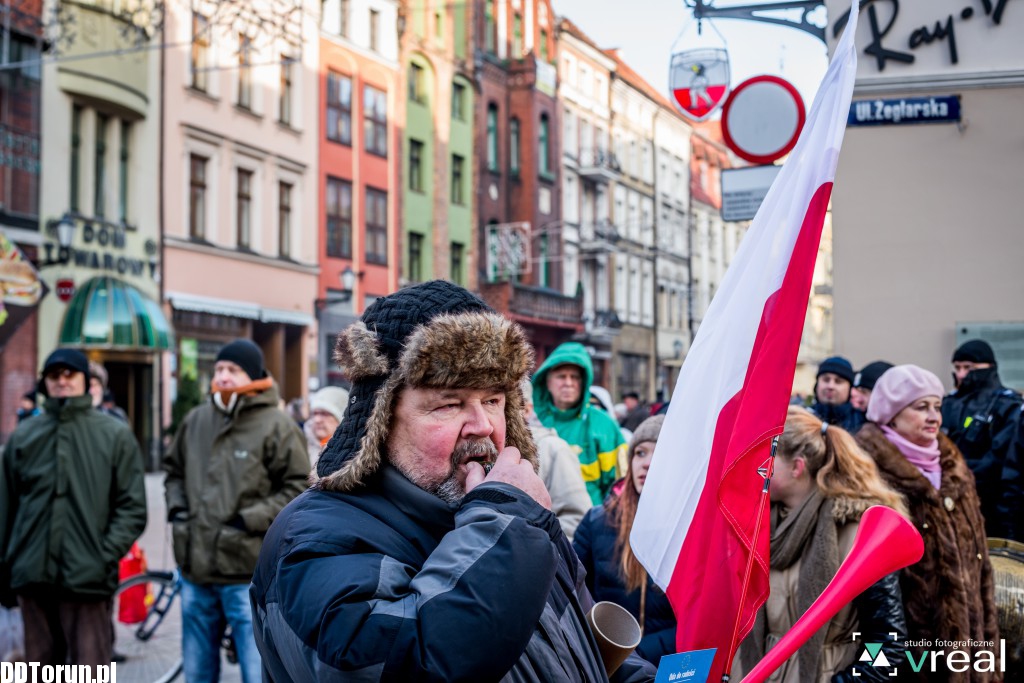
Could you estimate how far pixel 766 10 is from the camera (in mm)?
8344

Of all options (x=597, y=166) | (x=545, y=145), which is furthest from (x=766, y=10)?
(x=597, y=166)

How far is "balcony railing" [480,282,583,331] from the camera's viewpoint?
40.7 m

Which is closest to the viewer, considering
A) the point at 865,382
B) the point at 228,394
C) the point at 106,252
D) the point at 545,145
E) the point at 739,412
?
the point at 739,412

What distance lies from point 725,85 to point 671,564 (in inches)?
279

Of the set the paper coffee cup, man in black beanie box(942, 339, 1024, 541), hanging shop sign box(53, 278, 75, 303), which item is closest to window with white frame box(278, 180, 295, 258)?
hanging shop sign box(53, 278, 75, 303)

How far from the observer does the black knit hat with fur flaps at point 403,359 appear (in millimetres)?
2275

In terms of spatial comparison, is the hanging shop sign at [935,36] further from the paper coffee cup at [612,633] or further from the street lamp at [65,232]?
the street lamp at [65,232]

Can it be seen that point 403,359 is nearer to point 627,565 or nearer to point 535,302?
point 627,565

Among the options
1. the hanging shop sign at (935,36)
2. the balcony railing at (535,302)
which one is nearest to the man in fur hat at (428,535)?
the hanging shop sign at (935,36)

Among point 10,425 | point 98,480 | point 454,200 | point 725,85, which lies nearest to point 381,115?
point 454,200

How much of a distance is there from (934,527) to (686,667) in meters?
2.52

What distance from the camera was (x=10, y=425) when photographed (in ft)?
69.7

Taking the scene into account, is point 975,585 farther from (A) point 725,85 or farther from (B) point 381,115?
(B) point 381,115

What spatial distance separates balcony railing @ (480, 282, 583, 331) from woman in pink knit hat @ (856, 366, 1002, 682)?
33.1m
